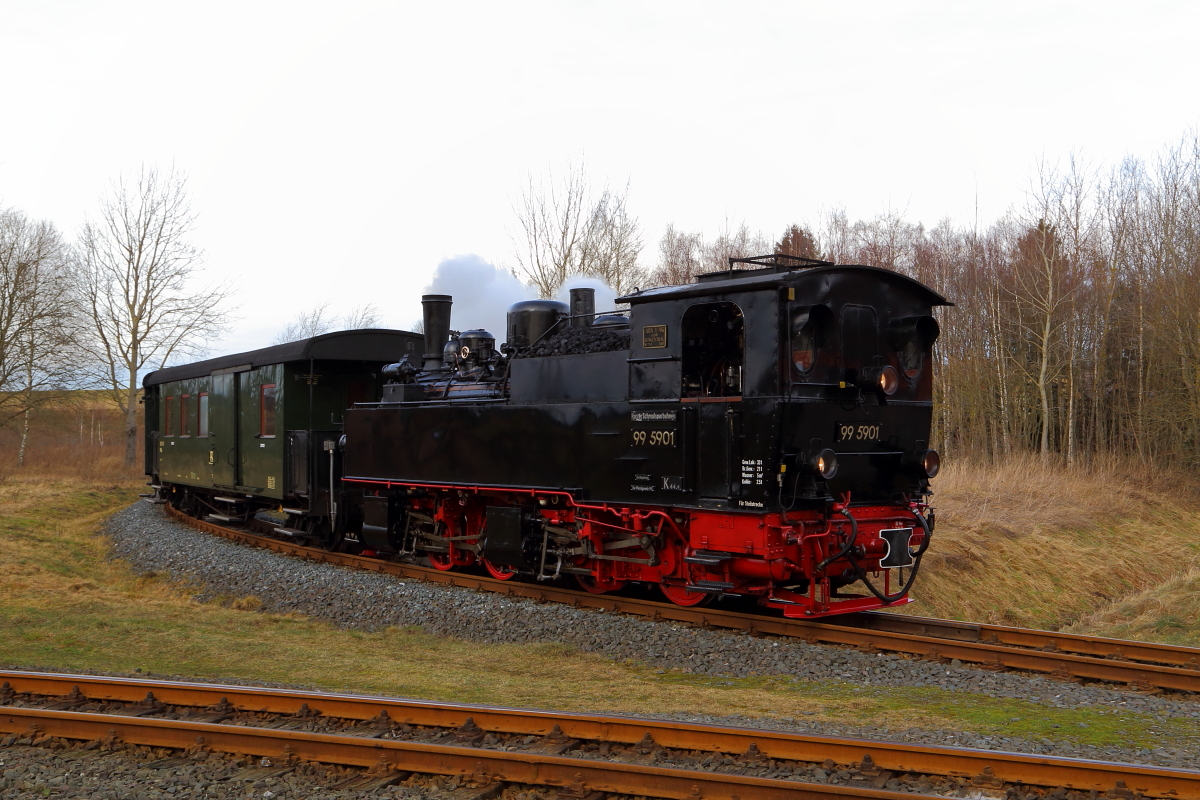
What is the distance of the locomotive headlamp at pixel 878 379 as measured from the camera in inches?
309

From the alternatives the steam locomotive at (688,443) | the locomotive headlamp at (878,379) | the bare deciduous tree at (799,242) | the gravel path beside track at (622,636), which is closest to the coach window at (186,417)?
the gravel path beside track at (622,636)

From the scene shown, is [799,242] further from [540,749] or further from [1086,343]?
[540,749]

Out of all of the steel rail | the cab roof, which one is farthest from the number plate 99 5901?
the steel rail

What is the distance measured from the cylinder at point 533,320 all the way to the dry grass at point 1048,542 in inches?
231

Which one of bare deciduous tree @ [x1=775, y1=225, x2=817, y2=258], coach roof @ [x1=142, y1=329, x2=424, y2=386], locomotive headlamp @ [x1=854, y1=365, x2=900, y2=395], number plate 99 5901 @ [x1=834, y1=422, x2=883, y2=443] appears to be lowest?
number plate 99 5901 @ [x1=834, y1=422, x2=883, y2=443]

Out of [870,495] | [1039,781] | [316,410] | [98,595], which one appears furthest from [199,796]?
[316,410]

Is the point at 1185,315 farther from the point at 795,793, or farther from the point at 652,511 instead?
the point at 795,793

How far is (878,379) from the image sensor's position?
310 inches

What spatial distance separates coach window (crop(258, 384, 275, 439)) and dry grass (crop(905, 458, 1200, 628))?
960 cm

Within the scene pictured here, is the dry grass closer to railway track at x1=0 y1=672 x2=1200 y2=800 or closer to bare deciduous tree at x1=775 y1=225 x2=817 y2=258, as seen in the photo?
railway track at x1=0 y1=672 x2=1200 y2=800

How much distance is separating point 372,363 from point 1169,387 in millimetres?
19974

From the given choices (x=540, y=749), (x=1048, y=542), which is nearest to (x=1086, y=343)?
(x=1048, y=542)

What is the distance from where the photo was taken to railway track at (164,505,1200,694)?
6.27 m

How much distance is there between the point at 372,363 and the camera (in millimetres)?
14109
